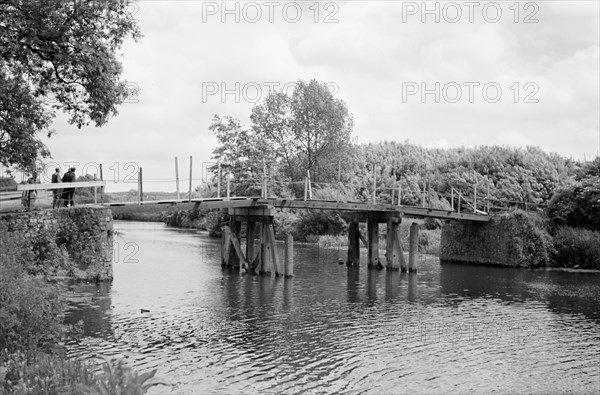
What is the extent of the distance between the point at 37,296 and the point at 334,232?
45393 millimetres

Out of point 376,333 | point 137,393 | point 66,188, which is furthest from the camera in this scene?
point 66,188

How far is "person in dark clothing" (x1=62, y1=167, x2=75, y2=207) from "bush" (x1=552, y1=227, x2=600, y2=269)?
27.9m

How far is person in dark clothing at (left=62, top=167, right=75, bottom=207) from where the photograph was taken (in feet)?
83.3

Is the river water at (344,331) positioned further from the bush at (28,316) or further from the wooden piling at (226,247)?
the bush at (28,316)

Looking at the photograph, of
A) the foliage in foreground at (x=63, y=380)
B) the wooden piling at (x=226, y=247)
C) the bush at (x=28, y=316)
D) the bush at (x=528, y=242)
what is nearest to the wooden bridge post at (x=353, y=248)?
the wooden piling at (x=226, y=247)

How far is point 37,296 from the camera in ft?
42.7

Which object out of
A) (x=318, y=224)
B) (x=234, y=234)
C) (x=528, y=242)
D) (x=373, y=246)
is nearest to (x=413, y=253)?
(x=373, y=246)

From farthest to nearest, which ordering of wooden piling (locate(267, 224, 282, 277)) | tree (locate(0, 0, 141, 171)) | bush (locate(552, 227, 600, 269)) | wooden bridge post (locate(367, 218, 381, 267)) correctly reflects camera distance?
1. bush (locate(552, 227, 600, 269))
2. wooden bridge post (locate(367, 218, 381, 267))
3. wooden piling (locate(267, 224, 282, 277))
4. tree (locate(0, 0, 141, 171))

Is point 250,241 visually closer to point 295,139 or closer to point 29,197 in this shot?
point 29,197

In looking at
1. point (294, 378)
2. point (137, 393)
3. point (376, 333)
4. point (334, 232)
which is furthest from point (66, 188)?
point (334, 232)

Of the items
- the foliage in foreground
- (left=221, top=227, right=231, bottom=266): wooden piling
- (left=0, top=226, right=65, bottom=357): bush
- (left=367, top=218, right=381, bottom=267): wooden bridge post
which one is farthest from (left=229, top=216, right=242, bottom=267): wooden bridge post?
the foliage in foreground

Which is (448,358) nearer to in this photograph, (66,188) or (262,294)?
(262,294)

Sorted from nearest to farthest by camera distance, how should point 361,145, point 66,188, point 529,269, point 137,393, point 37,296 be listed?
point 137,393
point 37,296
point 66,188
point 529,269
point 361,145

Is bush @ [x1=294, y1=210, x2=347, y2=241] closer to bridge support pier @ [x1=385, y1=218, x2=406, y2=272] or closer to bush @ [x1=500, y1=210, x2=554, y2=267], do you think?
bush @ [x1=500, y1=210, x2=554, y2=267]
